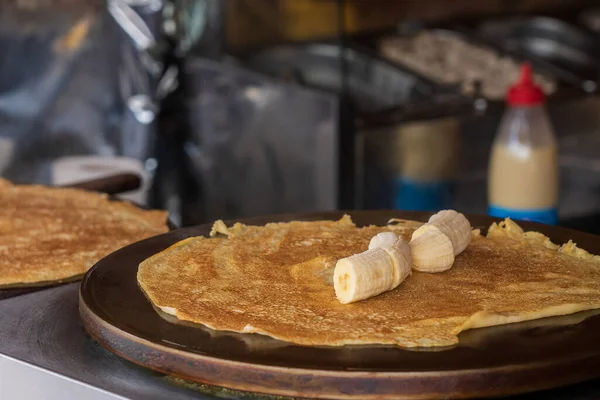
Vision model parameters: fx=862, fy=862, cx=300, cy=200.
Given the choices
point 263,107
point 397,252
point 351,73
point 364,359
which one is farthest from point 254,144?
point 364,359

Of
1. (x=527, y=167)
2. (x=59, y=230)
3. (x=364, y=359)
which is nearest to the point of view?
(x=364, y=359)

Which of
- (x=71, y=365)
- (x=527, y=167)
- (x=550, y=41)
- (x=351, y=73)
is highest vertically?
(x=550, y=41)

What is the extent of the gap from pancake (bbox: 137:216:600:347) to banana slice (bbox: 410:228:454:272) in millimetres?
14

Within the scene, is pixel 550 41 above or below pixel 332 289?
above

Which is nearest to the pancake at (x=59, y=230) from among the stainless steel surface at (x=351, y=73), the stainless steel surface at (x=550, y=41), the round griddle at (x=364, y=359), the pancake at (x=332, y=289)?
the pancake at (x=332, y=289)

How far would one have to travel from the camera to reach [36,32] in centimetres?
389

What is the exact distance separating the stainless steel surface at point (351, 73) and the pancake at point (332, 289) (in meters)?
→ 2.11

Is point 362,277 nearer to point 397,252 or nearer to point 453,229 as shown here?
point 397,252

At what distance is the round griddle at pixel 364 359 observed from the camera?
95cm

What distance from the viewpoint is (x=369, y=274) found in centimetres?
116

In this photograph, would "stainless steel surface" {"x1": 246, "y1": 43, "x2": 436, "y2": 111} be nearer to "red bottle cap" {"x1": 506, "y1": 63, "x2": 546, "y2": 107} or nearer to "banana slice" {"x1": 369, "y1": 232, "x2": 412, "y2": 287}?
"red bottle cap" {"x1": 506, "y1": 63, "x2": 546, "y2": 107}

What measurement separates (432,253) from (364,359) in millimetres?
334

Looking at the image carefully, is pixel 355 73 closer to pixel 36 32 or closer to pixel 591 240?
pixel 36 32

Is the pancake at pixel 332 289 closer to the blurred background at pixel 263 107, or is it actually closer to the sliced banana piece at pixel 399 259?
the sliced banana piece at pixel 399 259
